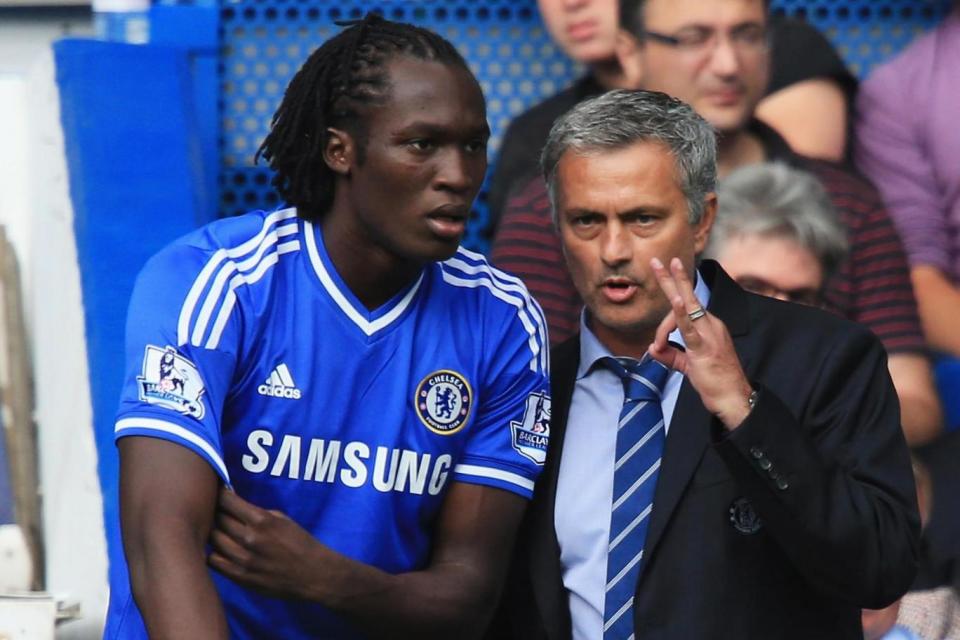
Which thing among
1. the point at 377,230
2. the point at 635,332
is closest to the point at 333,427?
the point at 377,230

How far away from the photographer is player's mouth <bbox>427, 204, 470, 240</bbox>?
2.96 meters

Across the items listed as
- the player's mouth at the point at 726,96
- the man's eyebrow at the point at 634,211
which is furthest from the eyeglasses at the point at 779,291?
the man's eyebrow at the point at 634,211

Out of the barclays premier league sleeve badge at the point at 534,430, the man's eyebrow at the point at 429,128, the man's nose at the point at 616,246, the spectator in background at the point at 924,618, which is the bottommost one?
the spectator in background at the point at 924,618

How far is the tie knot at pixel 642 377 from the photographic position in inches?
124

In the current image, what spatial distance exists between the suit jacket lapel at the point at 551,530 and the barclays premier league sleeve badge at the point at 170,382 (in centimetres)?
68

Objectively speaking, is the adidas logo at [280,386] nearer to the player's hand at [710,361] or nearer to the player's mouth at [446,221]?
the player's mouth at [446,221]

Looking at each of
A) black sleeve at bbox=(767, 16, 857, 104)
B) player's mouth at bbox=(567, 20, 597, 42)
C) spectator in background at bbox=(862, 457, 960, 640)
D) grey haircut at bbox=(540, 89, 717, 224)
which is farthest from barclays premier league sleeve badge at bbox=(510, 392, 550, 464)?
black sleeve at bbox=(767, 16, 857, 104)

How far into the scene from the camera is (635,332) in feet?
10.4

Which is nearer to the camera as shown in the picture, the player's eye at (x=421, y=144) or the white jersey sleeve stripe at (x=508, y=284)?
the player's eye at (x=421, y=144)

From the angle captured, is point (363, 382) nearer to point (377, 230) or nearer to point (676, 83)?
point (377, 230)

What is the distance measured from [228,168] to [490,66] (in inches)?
30.0

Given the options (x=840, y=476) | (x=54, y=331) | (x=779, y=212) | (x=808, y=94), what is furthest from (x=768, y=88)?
(x=840, y=476)

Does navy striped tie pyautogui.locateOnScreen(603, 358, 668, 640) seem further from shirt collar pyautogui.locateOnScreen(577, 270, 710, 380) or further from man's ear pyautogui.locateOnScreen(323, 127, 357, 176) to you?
man's ear pyautogui.locateOnScreen(323, 127, 357, 176)

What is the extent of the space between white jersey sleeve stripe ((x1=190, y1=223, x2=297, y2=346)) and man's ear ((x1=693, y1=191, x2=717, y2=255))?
0.73 meters
